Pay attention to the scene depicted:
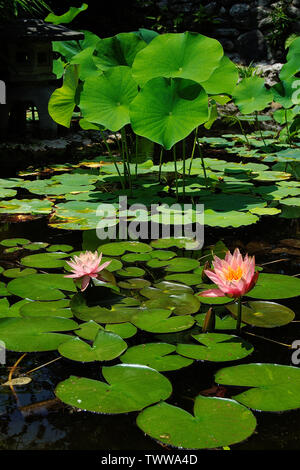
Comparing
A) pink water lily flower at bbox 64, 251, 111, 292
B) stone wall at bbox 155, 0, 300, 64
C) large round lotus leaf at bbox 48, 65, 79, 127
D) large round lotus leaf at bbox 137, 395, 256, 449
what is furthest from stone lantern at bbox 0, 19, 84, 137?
stone wall at bbox 155, 0, 300, 64

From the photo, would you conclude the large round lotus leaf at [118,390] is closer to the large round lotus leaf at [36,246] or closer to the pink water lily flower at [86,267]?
the pink water lily flower at [86,267]

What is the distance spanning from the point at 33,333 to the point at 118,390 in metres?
0.33

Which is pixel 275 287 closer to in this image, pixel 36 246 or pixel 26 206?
pixel 36 246

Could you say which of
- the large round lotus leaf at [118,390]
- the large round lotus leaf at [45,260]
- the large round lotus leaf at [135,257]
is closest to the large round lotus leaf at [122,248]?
the large round lotus leaf at [135,257]

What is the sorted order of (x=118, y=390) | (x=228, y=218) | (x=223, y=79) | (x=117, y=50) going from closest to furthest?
(x=118, y=390)
(x=228, y=218)
(x=223, y=79)
(x=117, y=50)

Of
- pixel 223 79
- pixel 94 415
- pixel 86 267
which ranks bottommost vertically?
pixel 94 415

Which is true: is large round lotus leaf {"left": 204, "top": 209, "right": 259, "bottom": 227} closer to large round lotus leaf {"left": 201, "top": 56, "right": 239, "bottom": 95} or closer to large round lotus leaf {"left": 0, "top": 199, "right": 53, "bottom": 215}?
large round lotus leaf {"left": 201, "top": 56, "right": 239, "bottom": 95}

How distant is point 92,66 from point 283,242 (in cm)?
159

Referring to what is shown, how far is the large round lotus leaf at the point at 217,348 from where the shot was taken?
1.20 meters

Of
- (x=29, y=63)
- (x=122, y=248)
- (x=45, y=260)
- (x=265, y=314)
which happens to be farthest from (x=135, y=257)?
(x=29, y=63)

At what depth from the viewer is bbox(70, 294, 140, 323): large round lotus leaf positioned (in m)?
1.38

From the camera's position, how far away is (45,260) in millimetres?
1811

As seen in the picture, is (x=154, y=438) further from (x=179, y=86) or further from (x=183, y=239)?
(x=179, y=86)
